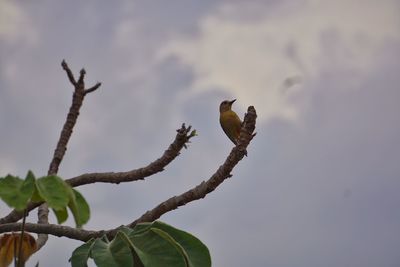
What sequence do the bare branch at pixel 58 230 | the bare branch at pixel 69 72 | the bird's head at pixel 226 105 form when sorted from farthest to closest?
the bird's head at pixel 226 105 < the bare branch at pixel 69 72 < the bare branch at pixel 58 230

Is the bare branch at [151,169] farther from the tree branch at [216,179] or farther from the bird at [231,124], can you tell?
the bird at [231,124]

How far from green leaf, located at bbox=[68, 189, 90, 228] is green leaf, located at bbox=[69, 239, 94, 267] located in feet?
1.19

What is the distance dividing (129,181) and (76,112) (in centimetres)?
125

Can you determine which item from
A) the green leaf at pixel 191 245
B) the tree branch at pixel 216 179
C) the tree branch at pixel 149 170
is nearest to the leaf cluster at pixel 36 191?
the green leaf at pixel 191 245

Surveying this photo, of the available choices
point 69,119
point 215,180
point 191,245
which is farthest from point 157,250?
point 69,119

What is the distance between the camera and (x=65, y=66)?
7012 mm

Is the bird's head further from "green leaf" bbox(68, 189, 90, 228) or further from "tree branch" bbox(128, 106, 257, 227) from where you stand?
"green leaf" bbox(68, 189, 90, 228)

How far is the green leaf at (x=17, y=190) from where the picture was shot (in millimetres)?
2602

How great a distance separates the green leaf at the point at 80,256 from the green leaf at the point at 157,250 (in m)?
0.26

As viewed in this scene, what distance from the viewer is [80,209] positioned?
2.82 metres

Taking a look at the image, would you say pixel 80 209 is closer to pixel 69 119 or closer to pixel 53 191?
pixel 53 191

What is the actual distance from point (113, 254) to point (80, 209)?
1.21ft

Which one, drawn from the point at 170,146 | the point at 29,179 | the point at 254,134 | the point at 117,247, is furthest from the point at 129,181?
the point at 29,179

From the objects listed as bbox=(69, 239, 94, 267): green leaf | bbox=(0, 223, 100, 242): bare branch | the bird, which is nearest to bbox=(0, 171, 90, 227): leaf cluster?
bbox=(69, 239, 94, 267): green leaf
